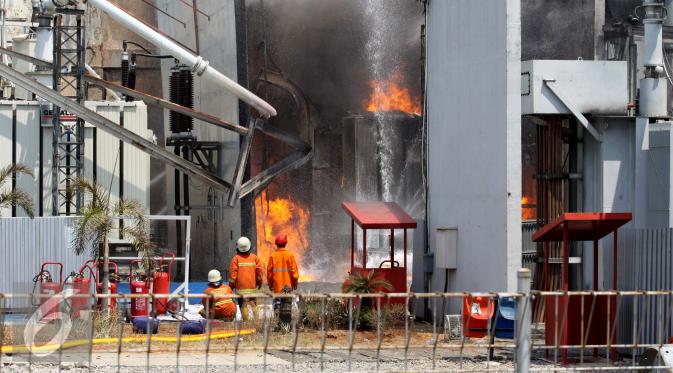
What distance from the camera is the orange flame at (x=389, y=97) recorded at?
3170cm

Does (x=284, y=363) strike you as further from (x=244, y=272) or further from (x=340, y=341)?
(x=244, y=272)

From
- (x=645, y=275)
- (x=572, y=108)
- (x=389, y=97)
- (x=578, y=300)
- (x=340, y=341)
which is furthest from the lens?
(x=389, y=97)

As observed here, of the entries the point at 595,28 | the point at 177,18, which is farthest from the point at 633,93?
the point at 177,18

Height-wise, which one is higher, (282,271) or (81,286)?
(282,271)

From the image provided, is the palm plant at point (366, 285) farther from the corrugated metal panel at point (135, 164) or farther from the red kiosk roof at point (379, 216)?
the corrugated metal panel at point (135, 164)

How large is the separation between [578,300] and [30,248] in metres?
10.4

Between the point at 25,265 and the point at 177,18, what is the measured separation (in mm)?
12108

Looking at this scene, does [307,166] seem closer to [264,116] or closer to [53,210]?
[264,116]

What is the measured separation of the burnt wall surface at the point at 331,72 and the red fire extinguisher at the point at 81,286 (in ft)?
36.4

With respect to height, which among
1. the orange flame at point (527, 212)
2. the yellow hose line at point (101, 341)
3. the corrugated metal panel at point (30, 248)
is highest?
the orange flame at point (527, 212)

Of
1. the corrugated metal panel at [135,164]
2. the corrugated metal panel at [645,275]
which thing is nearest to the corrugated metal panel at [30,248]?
the corrugated metal panel at [135,164]

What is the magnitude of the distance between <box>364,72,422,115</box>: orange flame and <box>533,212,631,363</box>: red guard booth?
1513 cm

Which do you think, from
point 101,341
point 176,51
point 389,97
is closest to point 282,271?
point 101,341

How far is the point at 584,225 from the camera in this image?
53.5 ft
